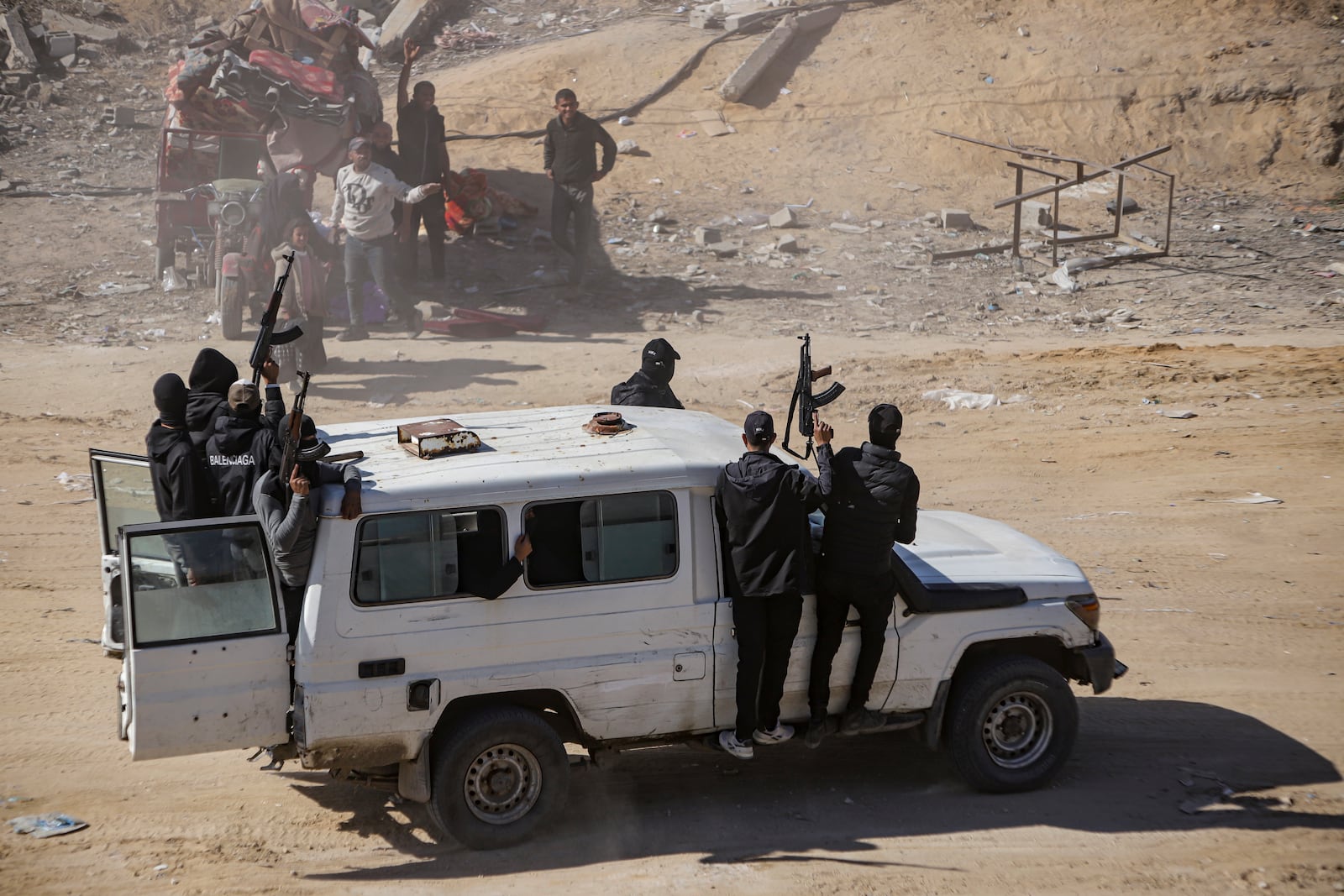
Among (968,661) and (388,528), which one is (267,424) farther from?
(968,661)

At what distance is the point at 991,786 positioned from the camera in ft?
19.4

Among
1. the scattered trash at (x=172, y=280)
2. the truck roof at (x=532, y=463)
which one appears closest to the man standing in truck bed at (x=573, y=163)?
the scattered trash at (x=172, y=280)

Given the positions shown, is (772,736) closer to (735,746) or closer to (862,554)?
(735,746)

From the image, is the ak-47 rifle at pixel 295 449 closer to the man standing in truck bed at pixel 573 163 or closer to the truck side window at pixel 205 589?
the truck side window at pixel 205 589

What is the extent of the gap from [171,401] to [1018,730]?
171 inches

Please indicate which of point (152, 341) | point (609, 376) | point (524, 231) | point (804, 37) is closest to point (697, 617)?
point (609, 376)

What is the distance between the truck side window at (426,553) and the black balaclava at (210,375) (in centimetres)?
190

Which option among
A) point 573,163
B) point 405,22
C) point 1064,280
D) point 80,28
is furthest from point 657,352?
point 80,28

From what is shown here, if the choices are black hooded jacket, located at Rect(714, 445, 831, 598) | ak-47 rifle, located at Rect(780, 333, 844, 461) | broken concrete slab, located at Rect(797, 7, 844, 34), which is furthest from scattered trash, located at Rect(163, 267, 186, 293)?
black hooded jacket, located at Rect(714, 445, 831, 598)

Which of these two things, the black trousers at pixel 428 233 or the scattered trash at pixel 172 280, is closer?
the scattered trash at pixel 172 280

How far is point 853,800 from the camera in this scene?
596cm

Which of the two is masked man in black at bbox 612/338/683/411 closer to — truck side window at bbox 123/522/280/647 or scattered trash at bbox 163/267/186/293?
truck side window at bbox 123/522/280/647

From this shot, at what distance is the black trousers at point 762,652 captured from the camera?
5301mm

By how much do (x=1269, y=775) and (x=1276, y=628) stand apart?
1.97 m
